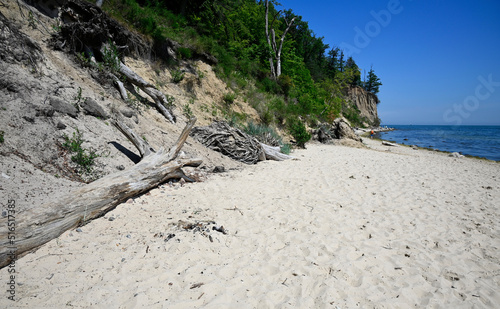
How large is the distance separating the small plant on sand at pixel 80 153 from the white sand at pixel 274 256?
4.02 ft

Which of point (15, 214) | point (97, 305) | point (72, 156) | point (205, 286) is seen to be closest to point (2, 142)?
point (72, 156)

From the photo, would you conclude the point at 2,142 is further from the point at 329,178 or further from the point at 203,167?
the point at 329,178

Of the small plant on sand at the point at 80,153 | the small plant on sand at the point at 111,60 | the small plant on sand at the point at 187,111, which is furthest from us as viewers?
the small plant on sand at the point at 187,111

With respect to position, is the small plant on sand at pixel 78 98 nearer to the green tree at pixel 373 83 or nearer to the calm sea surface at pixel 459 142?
the calm sea surface at pixel 459 142

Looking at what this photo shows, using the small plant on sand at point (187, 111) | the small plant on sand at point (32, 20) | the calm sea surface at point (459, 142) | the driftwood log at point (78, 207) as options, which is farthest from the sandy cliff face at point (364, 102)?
the driftwood log at point (78, 207)

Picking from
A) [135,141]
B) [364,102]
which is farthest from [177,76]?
[364,102]

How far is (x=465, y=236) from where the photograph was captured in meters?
3.49

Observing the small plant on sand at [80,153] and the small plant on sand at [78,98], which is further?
the small plant on sand at [78,98]

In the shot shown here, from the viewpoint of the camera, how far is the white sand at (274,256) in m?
2.16

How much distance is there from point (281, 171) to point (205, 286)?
493 cm

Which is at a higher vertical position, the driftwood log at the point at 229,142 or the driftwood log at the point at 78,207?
the driftwood log at the point at 229,142

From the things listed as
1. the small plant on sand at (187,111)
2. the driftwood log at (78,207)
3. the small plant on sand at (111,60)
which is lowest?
the driftwood log at (78,207)

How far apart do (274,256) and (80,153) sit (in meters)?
3.89

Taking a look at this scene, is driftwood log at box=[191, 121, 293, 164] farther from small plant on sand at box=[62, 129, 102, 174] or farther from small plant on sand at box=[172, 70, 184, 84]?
small plant on sand at box=[62, 129, 102, 174]
